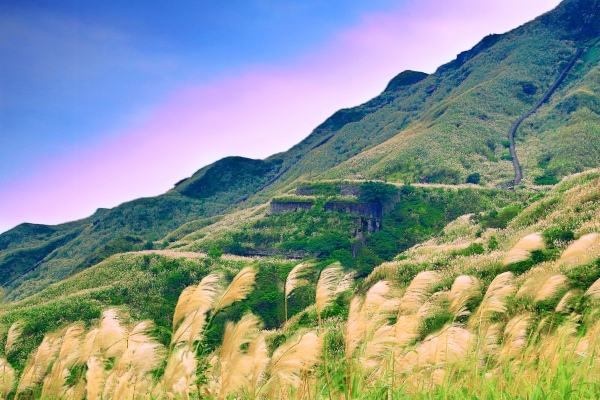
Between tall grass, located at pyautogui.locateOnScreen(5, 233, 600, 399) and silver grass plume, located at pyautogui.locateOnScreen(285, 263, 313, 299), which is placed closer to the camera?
tall grass, located at pyautogui.locateOnScreen(5, 233, 600, 399)

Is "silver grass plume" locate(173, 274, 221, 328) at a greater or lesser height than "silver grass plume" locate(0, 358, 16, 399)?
greater

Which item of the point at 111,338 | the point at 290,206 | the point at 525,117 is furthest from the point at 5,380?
the point at 525,117

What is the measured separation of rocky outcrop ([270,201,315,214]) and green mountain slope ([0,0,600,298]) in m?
19.4

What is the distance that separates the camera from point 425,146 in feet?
296

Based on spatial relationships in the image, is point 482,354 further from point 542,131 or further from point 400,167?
A: point 542,131

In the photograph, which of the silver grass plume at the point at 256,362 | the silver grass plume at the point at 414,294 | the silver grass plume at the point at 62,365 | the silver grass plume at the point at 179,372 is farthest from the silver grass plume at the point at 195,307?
the silver grass plume at the point at 414,294

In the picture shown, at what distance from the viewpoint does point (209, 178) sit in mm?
150250

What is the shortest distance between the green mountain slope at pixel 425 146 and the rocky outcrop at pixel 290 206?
1944cm

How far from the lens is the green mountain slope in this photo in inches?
3280

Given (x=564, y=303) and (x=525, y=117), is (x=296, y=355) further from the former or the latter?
(x=525, y=117)

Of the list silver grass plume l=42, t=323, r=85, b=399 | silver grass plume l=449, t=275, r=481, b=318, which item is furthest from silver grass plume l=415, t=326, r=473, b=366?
silver grass plume l=42, t=323, r=85, b=399

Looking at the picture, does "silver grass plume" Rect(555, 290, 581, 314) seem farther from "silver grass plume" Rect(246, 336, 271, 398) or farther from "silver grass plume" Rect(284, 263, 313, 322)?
"silver grass plume" Rect(246, 336, 271, 398)

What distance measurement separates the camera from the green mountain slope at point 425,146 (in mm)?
83312

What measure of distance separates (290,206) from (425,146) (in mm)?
33492
